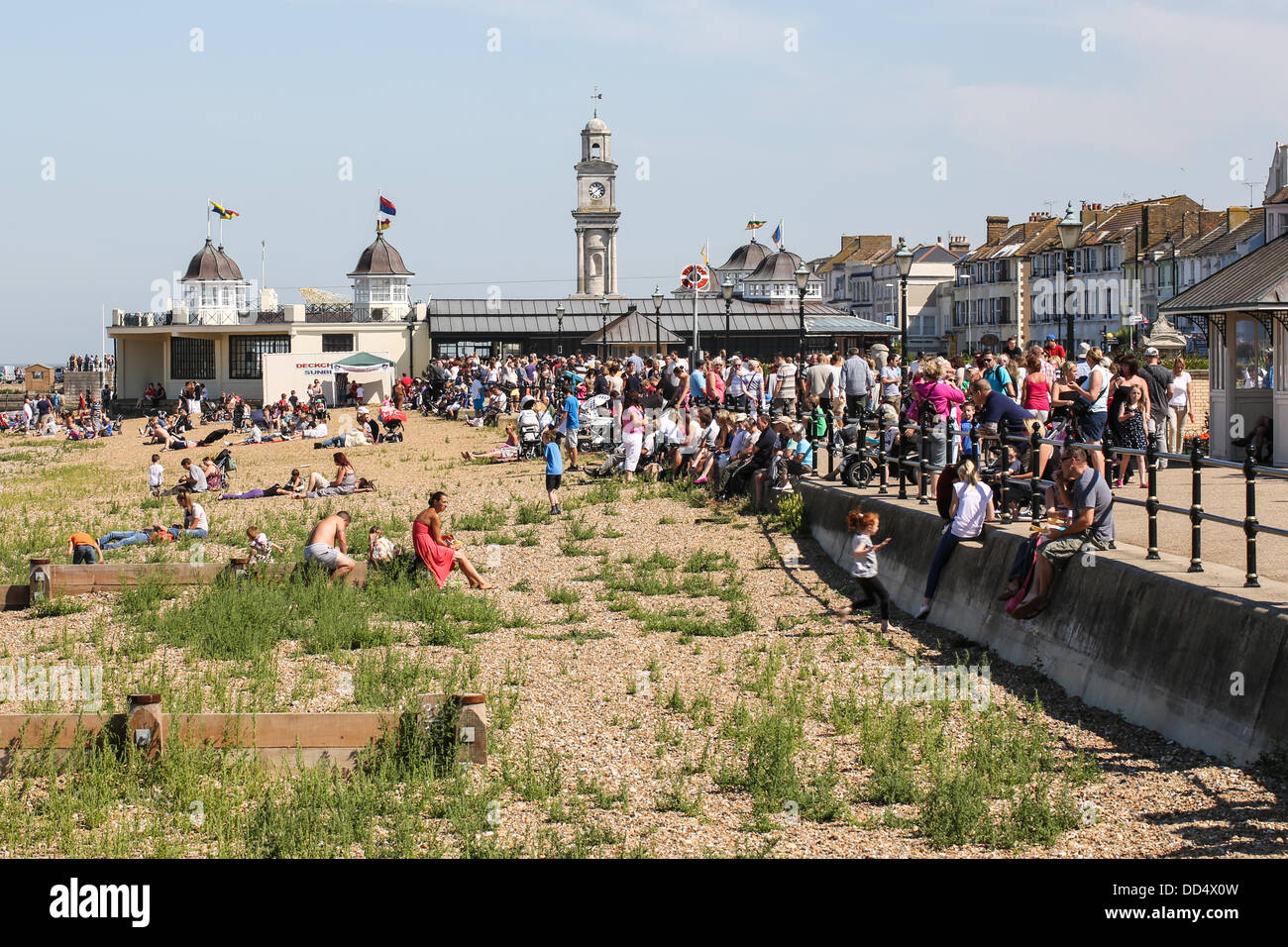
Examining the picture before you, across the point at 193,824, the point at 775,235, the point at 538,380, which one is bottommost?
the point at 193,824

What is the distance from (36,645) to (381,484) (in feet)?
46.0

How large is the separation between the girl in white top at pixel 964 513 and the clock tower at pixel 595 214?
350 feet

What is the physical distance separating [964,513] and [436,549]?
6.33 metres

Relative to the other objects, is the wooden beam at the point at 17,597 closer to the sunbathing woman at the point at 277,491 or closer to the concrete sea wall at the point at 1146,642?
the concrete sea wall at the point at 1146,642

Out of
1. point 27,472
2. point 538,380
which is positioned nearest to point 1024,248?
point 538,380

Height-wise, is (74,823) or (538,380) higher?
(538,380)

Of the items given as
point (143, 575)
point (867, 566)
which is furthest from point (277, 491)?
point (867, 566)

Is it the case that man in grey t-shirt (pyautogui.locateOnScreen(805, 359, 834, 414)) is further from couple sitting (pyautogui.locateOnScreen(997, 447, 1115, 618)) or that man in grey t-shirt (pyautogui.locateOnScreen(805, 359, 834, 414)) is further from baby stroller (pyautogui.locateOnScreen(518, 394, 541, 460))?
couple sitting (pyautogui.locateOnScreen(997, 447, 1115, 618))

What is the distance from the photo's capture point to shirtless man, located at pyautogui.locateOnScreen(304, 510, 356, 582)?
56.3 feet

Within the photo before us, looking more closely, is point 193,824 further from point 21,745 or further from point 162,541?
point 162,541

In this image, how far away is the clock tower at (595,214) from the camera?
124 metres

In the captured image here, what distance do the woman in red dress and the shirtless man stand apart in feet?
2.84

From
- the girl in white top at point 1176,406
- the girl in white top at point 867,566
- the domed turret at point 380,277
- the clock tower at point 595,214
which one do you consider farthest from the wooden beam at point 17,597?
the clock tower at point 595,214
